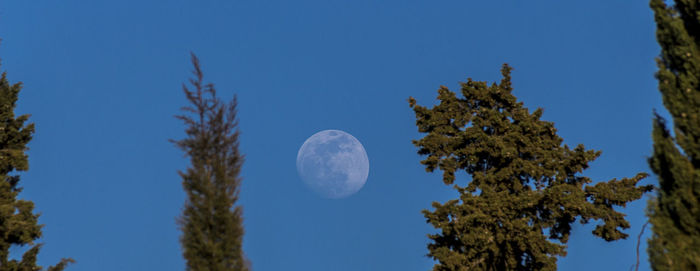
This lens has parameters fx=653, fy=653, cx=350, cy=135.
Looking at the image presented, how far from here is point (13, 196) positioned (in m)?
21.2

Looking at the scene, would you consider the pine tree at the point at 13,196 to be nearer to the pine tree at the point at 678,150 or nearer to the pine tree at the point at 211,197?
the pine tree at the point at 211,197

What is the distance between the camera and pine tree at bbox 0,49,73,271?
67.4 ft

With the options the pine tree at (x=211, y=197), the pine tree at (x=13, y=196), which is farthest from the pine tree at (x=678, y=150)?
the pine tree at (x=13, y=196)

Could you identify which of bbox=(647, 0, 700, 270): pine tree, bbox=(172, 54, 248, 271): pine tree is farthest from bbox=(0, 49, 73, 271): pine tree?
bbox=(647, 0, 700, 270): pine tree

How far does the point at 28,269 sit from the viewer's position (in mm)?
20812

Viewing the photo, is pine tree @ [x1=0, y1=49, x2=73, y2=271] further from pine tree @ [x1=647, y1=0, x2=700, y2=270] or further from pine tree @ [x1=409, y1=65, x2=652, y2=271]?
pine tree @ [x1=647, y1=0, x2=700, y2=270]

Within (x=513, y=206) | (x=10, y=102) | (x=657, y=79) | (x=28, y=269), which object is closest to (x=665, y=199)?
(x=657, y=79)

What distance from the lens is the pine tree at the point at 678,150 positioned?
13125 mm

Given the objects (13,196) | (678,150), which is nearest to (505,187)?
(678,150)

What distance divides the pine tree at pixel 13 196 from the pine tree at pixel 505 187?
43.8 feet

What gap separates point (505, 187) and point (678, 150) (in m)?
10.4

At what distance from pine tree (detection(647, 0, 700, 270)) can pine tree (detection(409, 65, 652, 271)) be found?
30.0 ft

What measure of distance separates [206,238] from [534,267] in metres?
13.4

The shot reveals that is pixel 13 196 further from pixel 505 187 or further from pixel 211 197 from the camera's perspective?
pixel 505 187
